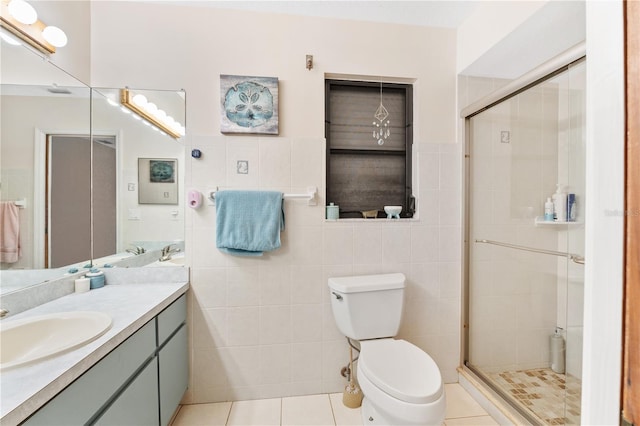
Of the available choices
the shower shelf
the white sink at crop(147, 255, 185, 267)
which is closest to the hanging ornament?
the shower shelf

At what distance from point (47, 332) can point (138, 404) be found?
1.49 ft

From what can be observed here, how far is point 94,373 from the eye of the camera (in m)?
0.86

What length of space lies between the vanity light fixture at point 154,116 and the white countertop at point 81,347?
913mm

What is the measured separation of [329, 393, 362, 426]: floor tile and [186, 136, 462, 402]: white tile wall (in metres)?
0.10

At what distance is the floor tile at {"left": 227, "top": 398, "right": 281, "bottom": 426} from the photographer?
58.6 inches

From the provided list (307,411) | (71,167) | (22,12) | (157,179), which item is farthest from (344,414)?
(22,12)

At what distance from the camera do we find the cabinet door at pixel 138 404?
939 millimetres

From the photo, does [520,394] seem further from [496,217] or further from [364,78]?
[364,78]

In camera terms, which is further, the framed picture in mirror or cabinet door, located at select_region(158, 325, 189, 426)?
the framed picture in mirror

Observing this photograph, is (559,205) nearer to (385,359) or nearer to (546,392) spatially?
(546,392)

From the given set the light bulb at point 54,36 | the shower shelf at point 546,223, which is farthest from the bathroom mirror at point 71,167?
the shower shelf at point 546,223

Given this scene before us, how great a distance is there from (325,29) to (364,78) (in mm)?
377

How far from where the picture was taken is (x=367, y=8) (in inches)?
63.3

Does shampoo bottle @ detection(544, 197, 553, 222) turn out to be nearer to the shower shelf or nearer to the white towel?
the shower shelf
